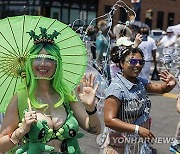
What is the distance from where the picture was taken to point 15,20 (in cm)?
312

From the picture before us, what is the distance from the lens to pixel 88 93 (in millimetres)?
2955

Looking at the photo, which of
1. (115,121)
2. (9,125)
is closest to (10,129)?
(9,125)

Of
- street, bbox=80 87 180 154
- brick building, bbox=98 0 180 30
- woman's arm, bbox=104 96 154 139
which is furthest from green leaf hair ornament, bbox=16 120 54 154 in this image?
brick building, bbox=98 0 180 30

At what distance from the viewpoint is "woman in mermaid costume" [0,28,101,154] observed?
2.77 meters

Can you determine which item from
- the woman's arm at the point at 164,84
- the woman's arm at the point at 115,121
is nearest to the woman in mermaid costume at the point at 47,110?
the woman's arm at the point at 115,121

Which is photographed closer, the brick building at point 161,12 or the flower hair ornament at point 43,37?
the flower hair ornament at point 43,37

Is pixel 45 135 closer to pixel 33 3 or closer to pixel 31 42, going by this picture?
pixel 31 42

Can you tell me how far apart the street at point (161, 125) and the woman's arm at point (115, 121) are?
1.96m

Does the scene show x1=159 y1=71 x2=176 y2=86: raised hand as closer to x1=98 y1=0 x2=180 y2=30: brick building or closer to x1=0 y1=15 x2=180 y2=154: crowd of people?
x1=0 y1=15 x2=180 y2=154: crowd of people

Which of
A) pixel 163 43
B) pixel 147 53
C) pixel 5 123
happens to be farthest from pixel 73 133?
pixel 163 43

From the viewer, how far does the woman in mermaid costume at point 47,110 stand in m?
2.77

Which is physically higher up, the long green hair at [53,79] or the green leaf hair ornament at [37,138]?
the long green hair at [53,79]

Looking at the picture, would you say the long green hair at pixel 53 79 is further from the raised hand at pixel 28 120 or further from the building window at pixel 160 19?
the building window at pixel 160 19

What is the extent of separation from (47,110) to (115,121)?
61cm
